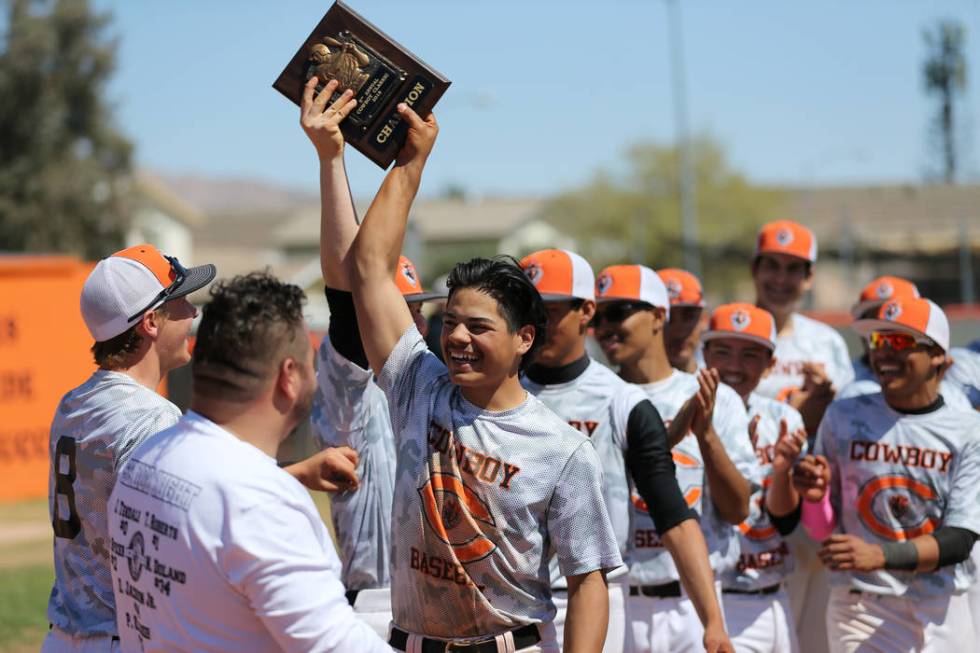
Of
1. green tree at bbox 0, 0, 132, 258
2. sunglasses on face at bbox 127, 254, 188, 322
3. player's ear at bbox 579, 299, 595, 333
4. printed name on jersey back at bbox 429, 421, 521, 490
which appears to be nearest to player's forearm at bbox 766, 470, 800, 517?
player's ear at bbox 579, 299, 595, 333

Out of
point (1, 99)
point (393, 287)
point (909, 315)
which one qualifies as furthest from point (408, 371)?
point (1, 99)

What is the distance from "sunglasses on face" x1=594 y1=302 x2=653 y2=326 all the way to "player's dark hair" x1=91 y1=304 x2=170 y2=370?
2239mm

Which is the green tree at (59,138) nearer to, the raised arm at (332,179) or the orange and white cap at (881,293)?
the orange and white cap at (881,293)

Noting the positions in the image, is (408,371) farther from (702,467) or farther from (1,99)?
(1,99)

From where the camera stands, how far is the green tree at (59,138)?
135ft

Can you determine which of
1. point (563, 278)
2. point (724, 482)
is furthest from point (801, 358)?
point (563, 278)

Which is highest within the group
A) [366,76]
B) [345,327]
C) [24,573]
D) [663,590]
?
[366,76]

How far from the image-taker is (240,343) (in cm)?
284

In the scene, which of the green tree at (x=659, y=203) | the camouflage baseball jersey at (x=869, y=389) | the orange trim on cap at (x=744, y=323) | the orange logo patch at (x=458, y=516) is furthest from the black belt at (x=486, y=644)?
the green tree at (x=659, y=203)

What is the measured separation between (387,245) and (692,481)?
2261mm

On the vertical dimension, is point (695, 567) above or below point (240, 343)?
below

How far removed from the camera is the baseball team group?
9.18 ft

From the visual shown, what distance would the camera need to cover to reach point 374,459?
183 inches

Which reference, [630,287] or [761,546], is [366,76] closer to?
[630,287]
